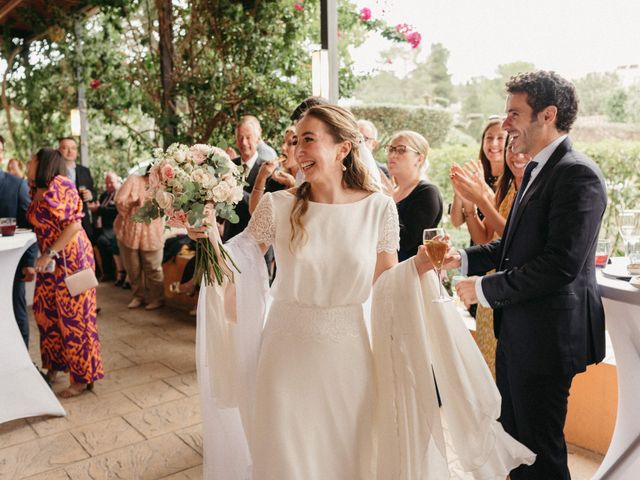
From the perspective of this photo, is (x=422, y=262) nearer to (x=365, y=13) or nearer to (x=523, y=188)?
(x=523, y=188)

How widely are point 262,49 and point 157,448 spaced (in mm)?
4056

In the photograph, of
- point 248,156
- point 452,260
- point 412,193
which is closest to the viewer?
point 452,260

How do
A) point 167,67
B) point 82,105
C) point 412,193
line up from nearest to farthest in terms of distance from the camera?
point 412,193 → point 167,67 → point 82,105

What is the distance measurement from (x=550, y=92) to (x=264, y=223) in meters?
1.10

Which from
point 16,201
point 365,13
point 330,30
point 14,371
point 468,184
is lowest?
point 14,371

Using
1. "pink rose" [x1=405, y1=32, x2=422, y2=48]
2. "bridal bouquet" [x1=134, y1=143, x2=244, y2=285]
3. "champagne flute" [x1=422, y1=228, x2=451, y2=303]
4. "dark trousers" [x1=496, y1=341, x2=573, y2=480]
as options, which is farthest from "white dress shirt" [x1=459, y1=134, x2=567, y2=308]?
"pink rose" [x1=405, y1=32, x2=422, y2=48]

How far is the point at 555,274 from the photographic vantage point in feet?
6.50

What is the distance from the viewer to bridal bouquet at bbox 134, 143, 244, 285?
218 centimetres

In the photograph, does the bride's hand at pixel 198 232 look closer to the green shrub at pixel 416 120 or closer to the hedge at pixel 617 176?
the hedge at pixel 617 176

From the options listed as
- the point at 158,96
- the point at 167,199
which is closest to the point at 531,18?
the point at 158,96

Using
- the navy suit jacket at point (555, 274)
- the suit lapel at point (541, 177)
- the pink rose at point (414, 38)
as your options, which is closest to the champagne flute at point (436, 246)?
the navy suit jacket at point (555, 274)

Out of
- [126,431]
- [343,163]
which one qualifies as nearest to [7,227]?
[126,431]

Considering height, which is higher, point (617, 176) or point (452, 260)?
point (617, 176)

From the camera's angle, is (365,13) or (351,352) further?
(365,13)
